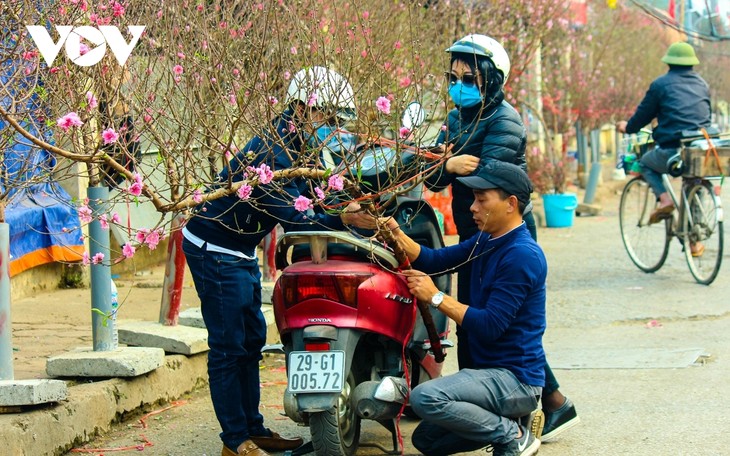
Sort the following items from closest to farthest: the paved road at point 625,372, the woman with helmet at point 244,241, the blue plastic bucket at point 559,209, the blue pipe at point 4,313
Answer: the woman with helmet at point 244,241, the blue pipe at point 4,313, the paved road at point 625,372, the blue plastic bucket at point 559,209

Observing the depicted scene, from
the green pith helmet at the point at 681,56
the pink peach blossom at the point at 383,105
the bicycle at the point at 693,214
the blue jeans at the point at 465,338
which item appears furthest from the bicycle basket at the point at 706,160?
the pink peach blossom at the point at 383,105

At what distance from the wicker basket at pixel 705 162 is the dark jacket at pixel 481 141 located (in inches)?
185

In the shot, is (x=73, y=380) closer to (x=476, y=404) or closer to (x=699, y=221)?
(x=476, y=404)

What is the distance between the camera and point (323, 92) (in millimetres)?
5281

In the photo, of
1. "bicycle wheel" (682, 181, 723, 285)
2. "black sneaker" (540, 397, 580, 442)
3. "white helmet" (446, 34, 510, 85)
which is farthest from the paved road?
"white helmet" (446, 34, 510, 85)

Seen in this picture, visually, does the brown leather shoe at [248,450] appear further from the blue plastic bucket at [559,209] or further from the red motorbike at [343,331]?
the blue plastic bucket at [559,209]

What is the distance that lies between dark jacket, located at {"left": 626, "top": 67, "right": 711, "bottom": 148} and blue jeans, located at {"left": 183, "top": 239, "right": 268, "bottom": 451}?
6245 mm

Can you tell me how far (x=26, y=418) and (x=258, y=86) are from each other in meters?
1.93

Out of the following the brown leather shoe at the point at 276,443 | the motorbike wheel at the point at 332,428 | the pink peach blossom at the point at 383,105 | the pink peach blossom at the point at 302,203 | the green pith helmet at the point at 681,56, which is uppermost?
the green pith helmet at the point at 681,56

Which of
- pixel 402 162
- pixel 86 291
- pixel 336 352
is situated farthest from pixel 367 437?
pixel 86 291

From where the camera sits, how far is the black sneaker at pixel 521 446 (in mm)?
5098

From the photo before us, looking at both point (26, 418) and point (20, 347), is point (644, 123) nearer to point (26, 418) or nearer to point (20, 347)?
point (20, 347)

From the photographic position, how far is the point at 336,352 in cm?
508

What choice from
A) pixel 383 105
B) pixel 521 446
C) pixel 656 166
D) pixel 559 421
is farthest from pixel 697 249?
pixel 383 105
